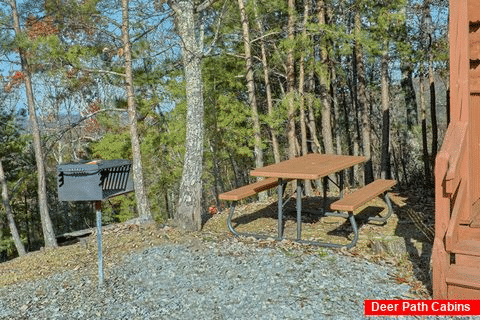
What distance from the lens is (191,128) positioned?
719 cm

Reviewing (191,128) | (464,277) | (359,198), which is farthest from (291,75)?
(464,277)

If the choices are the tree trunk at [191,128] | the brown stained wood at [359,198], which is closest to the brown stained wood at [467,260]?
the brown stained wood at [359,198]

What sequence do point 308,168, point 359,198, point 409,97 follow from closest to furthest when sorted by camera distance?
point 359,198 → point 308,168 → point 409,97

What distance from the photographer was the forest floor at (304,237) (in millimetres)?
5547

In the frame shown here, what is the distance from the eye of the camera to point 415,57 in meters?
11.1

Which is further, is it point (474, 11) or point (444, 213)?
point (474, 11)

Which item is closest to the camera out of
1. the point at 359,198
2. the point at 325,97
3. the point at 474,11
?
the point at 474,11

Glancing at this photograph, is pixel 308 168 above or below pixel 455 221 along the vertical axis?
above

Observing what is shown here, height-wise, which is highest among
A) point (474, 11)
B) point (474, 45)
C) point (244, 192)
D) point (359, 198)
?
point (474, 11)

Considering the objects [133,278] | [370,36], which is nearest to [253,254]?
[133,278]

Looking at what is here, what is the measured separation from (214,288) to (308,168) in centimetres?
231

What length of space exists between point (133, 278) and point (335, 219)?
12.5 ft

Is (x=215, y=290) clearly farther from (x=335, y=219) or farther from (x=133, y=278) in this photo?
(x=335, y=219)

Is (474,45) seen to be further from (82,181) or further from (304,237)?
(82,181)
